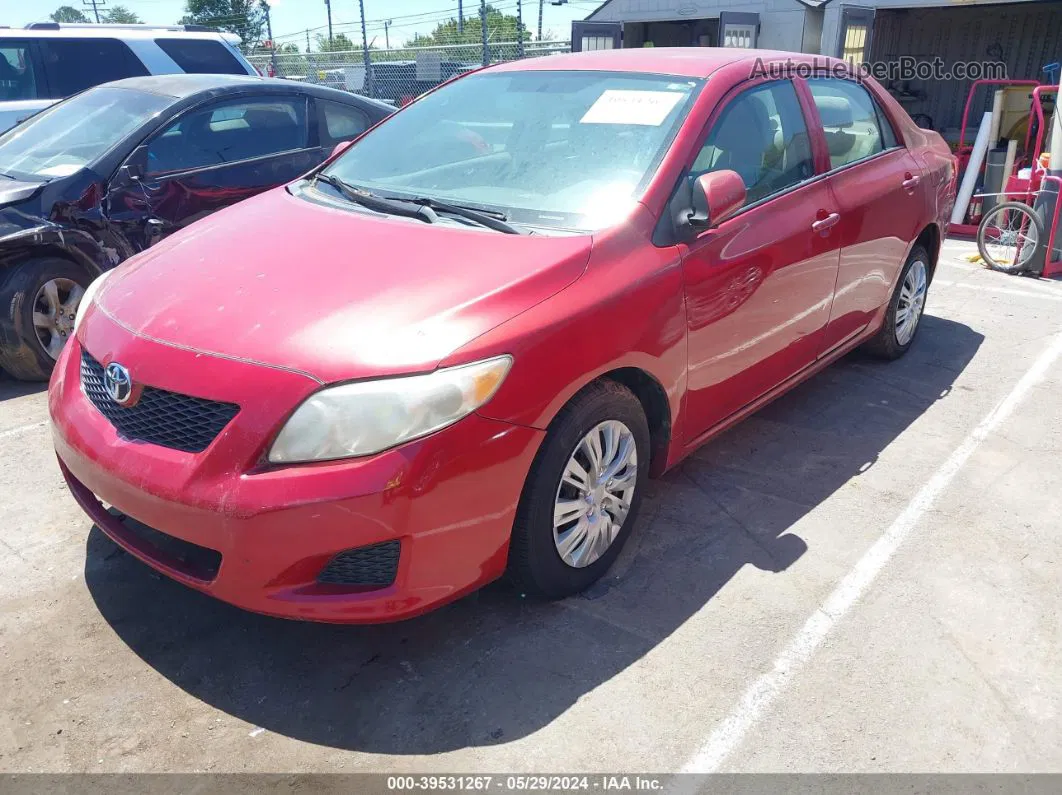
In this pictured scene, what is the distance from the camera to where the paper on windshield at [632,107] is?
3.36 m

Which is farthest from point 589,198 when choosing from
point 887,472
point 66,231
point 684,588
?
point 66,231

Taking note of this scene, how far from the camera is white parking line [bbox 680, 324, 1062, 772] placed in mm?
2455

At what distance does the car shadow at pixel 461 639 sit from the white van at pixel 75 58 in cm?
688

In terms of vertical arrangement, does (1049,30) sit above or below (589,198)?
above

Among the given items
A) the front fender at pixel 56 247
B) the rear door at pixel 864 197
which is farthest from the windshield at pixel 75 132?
the rear door at pixel 864 197

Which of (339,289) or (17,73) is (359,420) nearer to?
(339,289)

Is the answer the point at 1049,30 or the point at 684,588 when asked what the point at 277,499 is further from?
the point at 1049,30

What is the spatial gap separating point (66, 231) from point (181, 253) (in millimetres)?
2390

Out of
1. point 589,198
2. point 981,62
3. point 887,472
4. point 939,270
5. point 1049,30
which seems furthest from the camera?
point 981,62

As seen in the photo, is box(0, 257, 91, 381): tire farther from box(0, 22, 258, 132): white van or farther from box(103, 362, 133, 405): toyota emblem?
box(0, 22, 258, 132): white van

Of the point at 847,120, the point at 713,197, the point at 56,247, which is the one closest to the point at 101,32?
the point at 56,247

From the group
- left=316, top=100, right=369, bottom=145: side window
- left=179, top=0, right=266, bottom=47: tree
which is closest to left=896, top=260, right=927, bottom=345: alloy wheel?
left=316, top=100, right=369, bottom=145: side window

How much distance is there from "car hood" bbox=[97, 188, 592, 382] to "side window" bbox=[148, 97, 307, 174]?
8.19 ft

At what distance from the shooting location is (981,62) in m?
15.2
